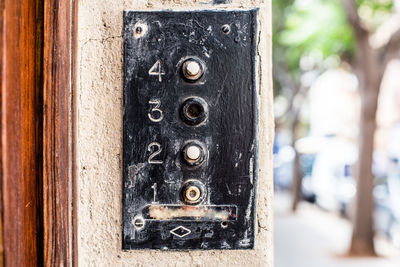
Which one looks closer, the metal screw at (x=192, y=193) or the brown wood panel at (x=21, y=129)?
the brown wood panel at (x=21, y=129)

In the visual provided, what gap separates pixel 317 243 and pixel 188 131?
7165 mm

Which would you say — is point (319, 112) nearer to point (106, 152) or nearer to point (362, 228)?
point (362, 228)

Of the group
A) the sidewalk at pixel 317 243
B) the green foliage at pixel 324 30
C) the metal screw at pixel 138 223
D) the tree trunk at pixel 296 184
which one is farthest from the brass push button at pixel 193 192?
the tree trunk at pixel 296 184

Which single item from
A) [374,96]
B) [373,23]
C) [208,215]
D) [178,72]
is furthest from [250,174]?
[373,23]

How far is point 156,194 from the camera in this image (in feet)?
3.00

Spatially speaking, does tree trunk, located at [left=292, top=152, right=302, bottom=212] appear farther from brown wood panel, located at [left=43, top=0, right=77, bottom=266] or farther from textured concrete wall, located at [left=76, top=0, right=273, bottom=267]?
brown wood panel, located at [left=43, top=0, right=77, bottom=266]

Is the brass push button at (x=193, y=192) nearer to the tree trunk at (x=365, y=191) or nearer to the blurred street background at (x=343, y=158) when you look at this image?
the blurred street background at (x=343, y=158)

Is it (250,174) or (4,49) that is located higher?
(4,49)

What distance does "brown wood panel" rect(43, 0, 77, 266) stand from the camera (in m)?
0.83

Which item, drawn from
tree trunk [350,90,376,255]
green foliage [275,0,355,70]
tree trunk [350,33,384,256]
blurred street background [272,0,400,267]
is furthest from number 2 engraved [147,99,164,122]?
green foliage [275,0,355,70]

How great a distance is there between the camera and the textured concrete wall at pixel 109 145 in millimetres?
928

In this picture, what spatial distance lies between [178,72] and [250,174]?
0.28 metres

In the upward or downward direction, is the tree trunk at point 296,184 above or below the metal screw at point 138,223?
below

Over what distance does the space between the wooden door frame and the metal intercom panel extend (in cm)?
12
